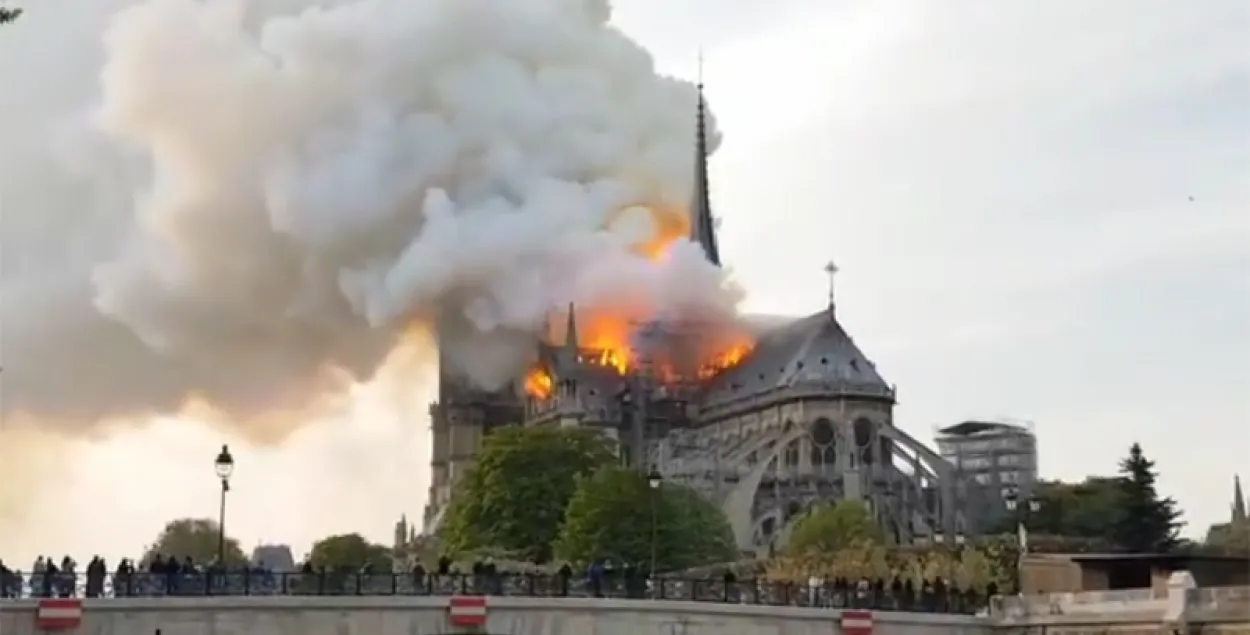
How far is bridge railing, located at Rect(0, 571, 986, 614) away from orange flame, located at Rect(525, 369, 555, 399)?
94110mm

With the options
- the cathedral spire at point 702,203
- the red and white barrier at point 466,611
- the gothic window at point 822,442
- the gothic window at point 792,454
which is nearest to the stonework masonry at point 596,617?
the red and white barrier at point 466,611

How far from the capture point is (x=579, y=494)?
8281 cm

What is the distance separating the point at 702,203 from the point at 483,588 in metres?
125

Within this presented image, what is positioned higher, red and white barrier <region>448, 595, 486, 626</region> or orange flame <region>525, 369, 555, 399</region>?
orange flame <region>525, 369, 555, 399</region>

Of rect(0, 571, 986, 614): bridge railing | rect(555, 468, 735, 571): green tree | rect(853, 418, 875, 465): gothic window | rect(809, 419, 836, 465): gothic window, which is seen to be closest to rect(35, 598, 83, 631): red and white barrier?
rect(0, 571, 986, 614): bridge railing

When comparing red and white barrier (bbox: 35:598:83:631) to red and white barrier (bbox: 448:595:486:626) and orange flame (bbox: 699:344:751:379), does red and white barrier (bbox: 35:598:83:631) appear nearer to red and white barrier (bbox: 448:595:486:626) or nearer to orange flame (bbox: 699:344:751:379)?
red and white barrier (bbox: 448:595:486:626)

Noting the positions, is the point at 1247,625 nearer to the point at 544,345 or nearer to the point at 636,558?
the point at 636,558

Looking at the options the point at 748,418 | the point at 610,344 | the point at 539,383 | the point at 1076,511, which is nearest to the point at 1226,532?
the point at 1076,511

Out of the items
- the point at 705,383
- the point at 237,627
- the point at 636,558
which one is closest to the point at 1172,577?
the point at 237,627

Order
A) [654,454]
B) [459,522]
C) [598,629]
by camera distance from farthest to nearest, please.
→ 1. [654,454]
2. [459,522]
3. [598,629]

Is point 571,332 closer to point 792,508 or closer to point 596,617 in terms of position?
point 792,508

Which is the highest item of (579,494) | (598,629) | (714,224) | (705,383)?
(714,224)

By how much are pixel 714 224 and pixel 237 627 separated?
130m

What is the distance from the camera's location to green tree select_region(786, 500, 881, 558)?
86500mm
